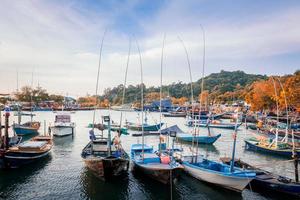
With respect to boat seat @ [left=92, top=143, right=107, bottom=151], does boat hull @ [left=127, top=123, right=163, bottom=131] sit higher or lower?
lower

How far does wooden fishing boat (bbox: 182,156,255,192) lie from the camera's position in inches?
742

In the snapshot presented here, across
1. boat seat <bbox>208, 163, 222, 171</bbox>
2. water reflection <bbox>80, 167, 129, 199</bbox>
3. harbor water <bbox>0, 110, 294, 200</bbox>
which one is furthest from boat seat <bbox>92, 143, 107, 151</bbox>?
boat seat <bbox>208, 163, 222, 171</bbox>

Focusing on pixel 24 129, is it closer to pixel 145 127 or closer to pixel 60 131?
pixel 60 131

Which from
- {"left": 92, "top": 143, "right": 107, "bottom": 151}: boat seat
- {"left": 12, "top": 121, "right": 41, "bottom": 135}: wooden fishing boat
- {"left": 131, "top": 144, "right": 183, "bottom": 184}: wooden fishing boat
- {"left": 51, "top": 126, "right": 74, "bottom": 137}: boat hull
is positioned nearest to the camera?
{"left": 131, "top": 144, "right": 183, "bottom": 184}: wooden fishing boat

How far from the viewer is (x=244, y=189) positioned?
2036 cm

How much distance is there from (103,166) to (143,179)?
13.8 ft

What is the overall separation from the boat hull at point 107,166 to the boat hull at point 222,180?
21.6 ft

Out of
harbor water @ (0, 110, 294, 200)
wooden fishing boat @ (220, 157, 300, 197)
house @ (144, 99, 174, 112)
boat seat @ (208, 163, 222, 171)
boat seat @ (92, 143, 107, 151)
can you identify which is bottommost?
harbor water @ (0, 110, 294, 200)

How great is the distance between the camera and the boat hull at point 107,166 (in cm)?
2061

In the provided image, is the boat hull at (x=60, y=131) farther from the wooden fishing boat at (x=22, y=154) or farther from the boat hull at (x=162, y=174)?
the boat hull at (x=162, y=174)

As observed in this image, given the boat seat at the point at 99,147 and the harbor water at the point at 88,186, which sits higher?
the boat seat at the point at 99,147

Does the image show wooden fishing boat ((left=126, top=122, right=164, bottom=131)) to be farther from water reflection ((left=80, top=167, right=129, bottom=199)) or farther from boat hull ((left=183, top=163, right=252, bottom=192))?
boat hull ((left=183, top=163, right=252, bottom=192))

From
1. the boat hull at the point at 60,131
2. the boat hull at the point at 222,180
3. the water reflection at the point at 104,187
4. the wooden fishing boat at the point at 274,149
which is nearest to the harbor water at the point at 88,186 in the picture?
the water reflection at the point at 104,187

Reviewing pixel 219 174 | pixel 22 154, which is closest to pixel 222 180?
pixel 219 174
